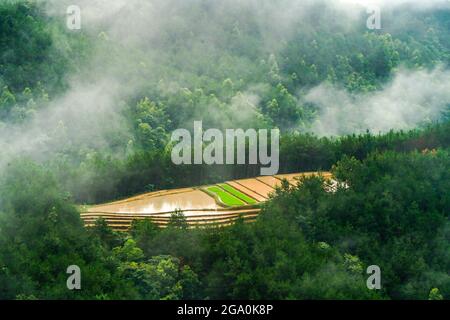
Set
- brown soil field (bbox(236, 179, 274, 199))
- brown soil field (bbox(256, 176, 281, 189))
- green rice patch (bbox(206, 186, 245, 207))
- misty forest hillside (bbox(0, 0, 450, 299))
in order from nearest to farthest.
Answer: misty forest hillside (bbox(0, 0, 450, 299)) < green rice patch (bbox(206, 186, 245, 207)) < brown soil field (bbox(236, 179, 274, 199)) < brown soil field (bbox(256, 176, 281, 189))

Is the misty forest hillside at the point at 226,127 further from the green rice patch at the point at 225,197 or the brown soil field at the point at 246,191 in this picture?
the green rice patch at the point at 225,197

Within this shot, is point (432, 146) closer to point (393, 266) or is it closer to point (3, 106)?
point (393, 266)

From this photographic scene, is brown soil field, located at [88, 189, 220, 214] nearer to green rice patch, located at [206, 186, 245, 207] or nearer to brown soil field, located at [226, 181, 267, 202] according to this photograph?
green rice patch, located at [206, 186, 245, 207]

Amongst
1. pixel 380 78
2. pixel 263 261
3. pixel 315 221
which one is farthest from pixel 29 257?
pixel 380 78

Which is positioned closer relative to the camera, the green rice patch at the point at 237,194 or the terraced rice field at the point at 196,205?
the terraced rice field at the point at 196,205

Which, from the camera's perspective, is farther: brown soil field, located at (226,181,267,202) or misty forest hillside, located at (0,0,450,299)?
brown soil field, located at (226,181,267,202)

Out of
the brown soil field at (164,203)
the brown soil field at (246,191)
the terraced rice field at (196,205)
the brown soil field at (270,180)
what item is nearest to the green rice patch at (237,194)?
the terraced rice field at (196,205)

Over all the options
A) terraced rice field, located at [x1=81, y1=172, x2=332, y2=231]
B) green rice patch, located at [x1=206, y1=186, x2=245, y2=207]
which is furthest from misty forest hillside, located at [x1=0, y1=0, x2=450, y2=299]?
green rice patch, located at [x1=206, y1=186, x2=245, y2=207]
